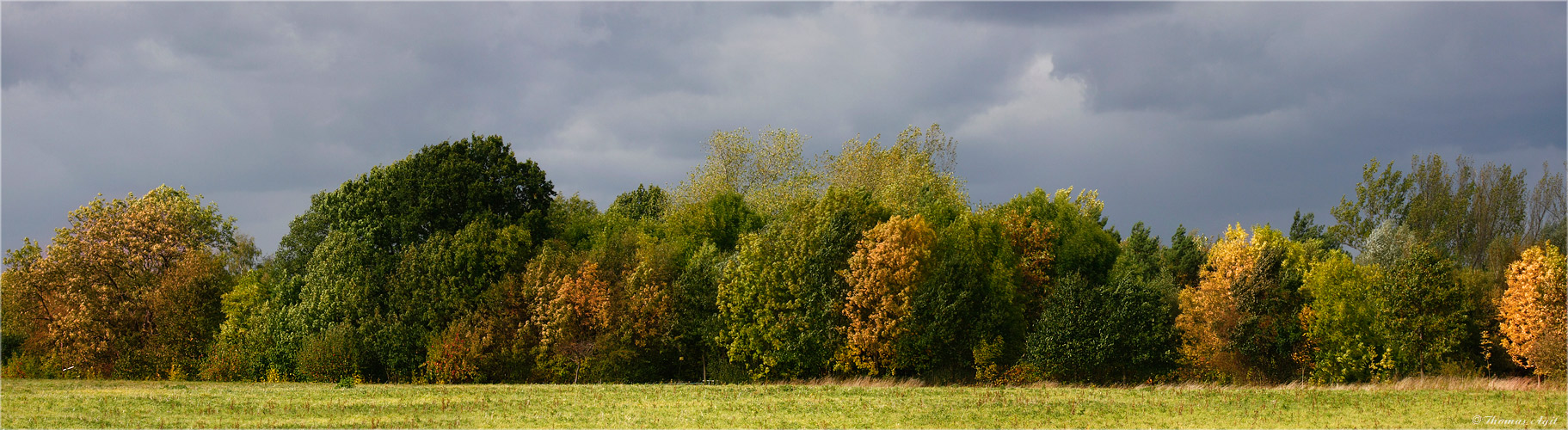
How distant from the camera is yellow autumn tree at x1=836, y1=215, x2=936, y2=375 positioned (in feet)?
181

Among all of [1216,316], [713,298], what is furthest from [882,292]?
[1216,316]

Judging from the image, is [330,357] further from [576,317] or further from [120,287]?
[120,287]

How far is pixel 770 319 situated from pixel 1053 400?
69.3ft

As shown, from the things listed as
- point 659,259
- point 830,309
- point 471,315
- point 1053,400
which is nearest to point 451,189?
point 471,315

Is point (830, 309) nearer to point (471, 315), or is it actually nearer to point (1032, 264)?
point (1032, 264)

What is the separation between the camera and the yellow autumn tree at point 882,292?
55250 mm

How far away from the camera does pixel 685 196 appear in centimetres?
9550

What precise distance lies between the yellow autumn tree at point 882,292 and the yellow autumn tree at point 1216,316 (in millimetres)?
15490

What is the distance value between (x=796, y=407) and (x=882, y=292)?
18.7 metres

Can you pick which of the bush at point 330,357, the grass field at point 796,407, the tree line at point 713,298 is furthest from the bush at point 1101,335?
the bush at point 330,357

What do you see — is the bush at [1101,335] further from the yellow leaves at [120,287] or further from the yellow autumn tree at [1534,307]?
the yellow leaves at [120,287]

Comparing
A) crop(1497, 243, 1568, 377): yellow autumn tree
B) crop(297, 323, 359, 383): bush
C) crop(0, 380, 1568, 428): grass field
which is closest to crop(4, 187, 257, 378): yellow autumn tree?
crop(297, 323, 359, 383): bush

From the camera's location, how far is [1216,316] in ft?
198

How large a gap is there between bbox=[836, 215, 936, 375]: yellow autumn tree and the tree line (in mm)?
138
